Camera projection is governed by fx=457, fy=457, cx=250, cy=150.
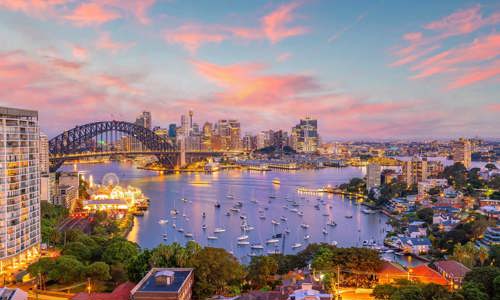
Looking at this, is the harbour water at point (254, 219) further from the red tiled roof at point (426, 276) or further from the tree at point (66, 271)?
the tree at point (66, 271)

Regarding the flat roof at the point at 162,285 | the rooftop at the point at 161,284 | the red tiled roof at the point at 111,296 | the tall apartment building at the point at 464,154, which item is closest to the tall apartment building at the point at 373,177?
the tall apartment building at the point at 464,154

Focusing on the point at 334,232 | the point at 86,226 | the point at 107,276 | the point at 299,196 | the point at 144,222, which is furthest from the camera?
the point at 299,196

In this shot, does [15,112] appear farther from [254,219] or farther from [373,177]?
[373,177]

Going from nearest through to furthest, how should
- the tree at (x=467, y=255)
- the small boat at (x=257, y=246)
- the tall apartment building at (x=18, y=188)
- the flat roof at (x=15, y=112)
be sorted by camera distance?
the tall apartment building at (x=18, y=188)
the flat roof at (x=15, y=112)
the tree at (x=467, y=255)
the small boat at (x=257, y=246)

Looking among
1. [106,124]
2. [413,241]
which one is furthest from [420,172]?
[106,124]

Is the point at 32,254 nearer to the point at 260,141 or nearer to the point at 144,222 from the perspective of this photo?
the point at 144,222

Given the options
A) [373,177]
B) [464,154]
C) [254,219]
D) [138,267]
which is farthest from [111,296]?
[464,154]
